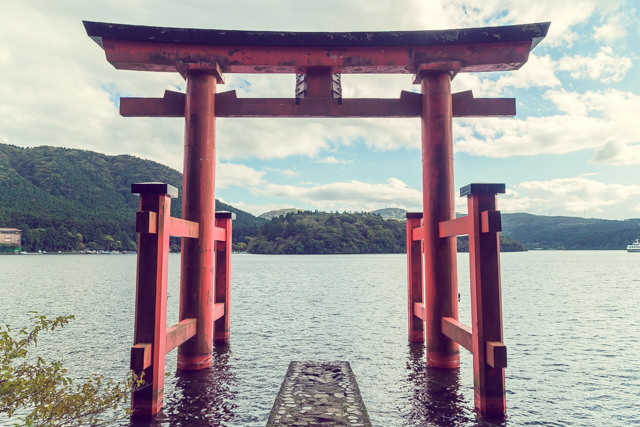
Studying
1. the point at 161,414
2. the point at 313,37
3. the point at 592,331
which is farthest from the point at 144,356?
the point at 592,331

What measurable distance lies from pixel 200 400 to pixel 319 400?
2.71 m

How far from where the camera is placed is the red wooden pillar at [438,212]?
859 centimetres

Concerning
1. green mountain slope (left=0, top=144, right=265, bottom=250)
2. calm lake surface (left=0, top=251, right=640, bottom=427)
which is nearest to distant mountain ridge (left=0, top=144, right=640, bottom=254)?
green mountain slope (left=0, top=144, right=265, bottom=250)

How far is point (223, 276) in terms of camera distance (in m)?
11.7

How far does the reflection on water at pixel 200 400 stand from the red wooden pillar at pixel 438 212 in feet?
14.9

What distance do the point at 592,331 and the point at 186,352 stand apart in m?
18.3

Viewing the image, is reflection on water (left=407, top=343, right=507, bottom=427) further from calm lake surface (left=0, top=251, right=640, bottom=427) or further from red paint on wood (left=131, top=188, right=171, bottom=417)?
red paint on wood (left=131, top=188, right=171, bottom=417)

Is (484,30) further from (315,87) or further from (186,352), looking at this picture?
(186,352)

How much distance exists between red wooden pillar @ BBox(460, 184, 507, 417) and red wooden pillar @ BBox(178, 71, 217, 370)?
547 centimetres

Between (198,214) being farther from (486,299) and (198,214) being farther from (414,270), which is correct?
(414,270)

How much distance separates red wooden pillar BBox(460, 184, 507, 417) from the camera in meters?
6.38

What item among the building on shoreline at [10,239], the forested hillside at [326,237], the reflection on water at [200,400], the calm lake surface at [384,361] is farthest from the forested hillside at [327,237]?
the reflection on water at [200,400]

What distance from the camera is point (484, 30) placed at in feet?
28.6

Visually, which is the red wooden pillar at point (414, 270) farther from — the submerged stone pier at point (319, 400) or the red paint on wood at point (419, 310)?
the submerged stone pier at point (319, 400)
